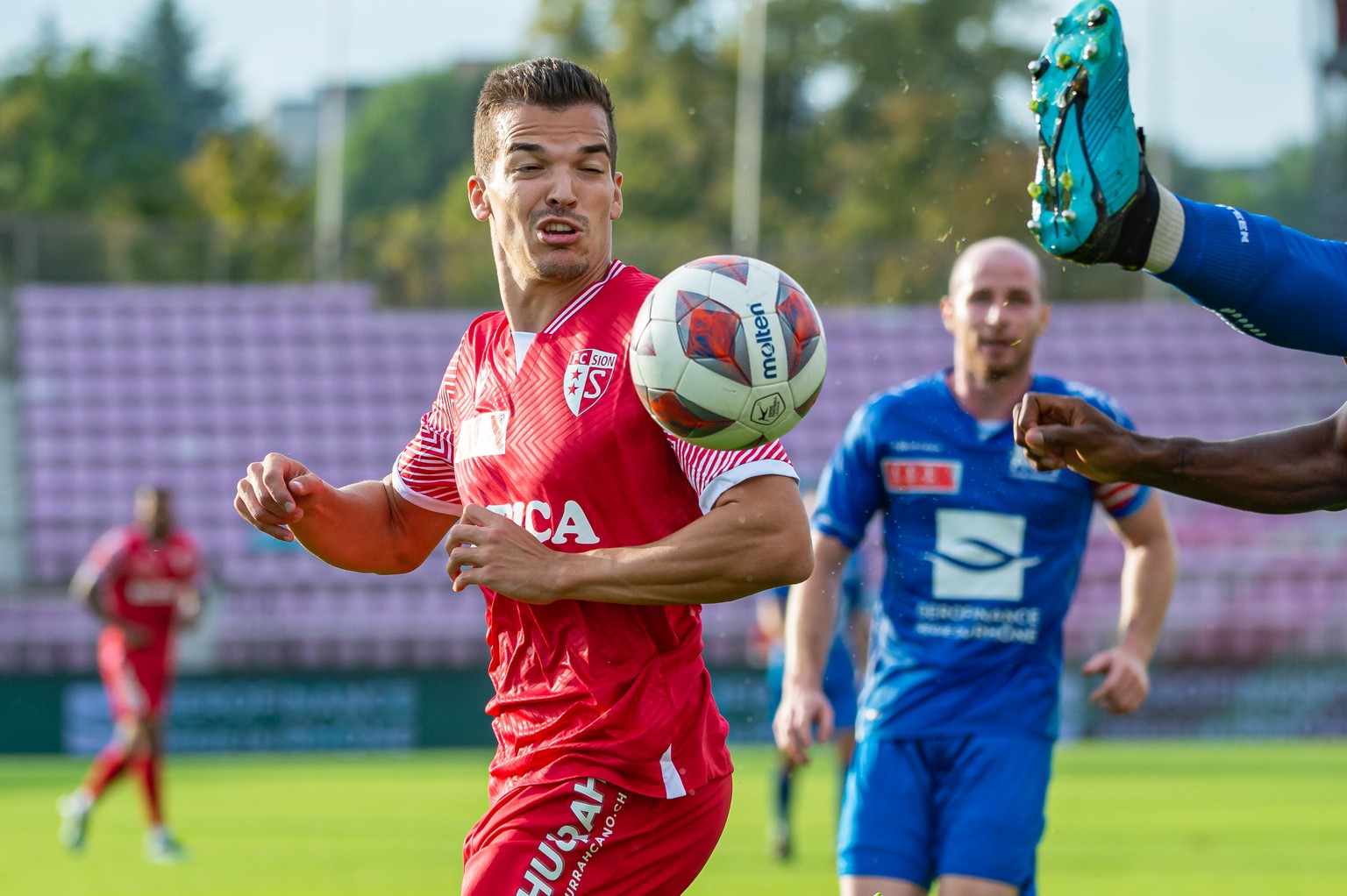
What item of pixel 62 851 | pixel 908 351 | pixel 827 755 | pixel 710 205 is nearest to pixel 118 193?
pixel 710 205

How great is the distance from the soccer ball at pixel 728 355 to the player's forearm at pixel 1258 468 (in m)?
0.87

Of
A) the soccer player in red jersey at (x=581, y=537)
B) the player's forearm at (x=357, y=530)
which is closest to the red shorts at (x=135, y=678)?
the player's forearm at (x=357, y=530)

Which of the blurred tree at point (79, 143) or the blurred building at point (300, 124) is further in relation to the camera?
the blurred building at point (300, 124)

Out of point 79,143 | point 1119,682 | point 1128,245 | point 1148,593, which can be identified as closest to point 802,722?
point 1119,682

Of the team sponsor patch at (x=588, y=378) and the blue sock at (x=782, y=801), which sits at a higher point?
the team sponsor patch at (x=588, y=378)

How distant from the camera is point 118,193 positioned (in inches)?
1608

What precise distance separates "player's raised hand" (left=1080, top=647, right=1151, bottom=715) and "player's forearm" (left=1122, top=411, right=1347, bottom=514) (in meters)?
1.29

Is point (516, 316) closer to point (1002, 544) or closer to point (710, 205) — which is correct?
point (1002, 544)

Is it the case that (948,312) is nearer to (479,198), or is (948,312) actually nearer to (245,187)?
(479,198)

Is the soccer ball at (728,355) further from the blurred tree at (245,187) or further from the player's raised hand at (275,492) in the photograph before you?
the blurred tree at (245,187)

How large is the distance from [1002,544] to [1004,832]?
0.88 metres

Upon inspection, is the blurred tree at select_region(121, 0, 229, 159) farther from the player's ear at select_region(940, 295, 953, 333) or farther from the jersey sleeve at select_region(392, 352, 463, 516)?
the jersey sleeve at select_region(392, 352, 463, 516)

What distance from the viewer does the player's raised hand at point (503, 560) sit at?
3.39 metres

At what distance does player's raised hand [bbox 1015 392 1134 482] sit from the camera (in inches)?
147
